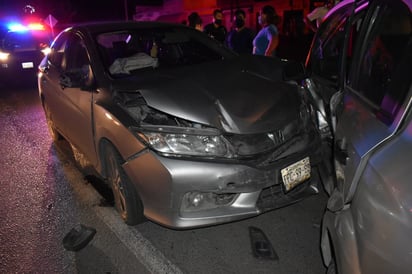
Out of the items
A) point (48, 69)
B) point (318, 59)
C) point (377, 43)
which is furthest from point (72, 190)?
point (377, 43)

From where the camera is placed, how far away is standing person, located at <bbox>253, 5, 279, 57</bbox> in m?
6.18

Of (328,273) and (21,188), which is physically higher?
(328,273)

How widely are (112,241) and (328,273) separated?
1738 mm

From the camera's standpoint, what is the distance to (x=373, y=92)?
2.19 metres

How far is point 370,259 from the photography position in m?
1.50

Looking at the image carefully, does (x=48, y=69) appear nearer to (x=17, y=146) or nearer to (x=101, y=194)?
(x=17, y=146)

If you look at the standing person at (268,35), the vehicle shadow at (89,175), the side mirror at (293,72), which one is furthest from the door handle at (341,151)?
the standing person at (268,35)

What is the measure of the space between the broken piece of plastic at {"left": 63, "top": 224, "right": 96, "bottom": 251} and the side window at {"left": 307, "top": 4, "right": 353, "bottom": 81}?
94.5 inches

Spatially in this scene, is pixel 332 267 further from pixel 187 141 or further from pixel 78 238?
pixel 78 238

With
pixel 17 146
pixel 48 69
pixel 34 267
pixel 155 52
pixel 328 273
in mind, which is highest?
pixel 155 52

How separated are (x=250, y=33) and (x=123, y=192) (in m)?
4.49

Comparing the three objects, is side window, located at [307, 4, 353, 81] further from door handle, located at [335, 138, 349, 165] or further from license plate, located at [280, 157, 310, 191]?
door handle, located at [335, 138, 349, 165]

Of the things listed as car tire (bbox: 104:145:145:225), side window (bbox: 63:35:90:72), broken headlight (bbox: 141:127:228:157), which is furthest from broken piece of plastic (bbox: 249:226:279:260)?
side window (bbox: 63:35:90:72)

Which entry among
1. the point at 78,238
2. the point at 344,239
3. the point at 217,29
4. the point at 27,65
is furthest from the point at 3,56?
the point at 344,239
